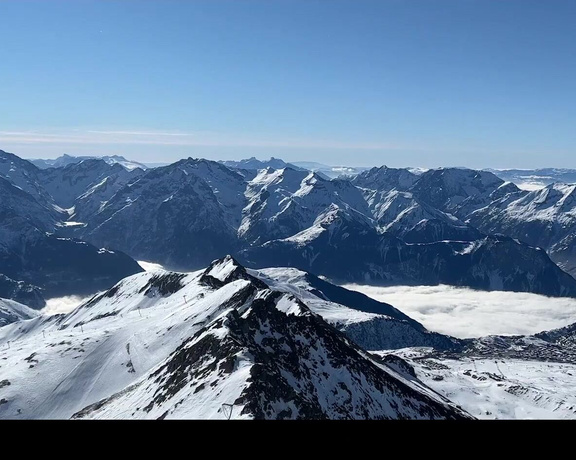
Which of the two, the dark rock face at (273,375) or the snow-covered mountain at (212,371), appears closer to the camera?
the dark rock face at (273,375)

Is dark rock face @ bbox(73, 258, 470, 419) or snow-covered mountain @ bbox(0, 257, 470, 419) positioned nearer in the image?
dark rock face @ bbox(73, 258, 470, 419)

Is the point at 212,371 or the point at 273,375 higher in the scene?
the point at 273,375

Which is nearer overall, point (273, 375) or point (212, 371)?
point (273, 375)

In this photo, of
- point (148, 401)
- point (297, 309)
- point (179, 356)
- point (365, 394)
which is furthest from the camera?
point (297, 309)
